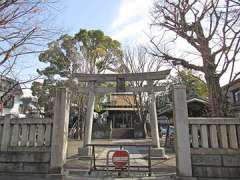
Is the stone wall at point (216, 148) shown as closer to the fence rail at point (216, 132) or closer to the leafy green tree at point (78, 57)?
the fence rail at point (216, 132)

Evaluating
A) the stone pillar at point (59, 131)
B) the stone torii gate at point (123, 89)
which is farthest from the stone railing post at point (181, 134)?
the stone torii gate at point (123, 89)

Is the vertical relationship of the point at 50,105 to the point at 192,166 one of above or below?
above

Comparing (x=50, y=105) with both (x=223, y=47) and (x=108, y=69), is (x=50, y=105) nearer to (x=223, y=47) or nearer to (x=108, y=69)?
(x=108, y=69)

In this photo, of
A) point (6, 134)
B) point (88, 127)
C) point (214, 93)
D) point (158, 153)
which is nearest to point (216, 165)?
point (214, 93)

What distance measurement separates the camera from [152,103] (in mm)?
11414

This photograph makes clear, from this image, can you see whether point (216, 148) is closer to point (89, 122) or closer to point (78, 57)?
point (89, 122)

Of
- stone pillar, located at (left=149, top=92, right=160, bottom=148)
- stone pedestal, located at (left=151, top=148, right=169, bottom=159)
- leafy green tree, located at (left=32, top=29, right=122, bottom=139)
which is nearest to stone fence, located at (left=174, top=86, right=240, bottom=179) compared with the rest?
stone pedestal, located at (left=151, top=148, right=169, bottom=159)

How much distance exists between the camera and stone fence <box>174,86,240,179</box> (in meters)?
5.92

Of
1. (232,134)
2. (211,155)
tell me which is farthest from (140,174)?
(232,134)

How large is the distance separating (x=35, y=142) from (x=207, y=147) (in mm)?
4861

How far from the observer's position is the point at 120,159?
690 cm

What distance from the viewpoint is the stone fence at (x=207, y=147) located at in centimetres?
592

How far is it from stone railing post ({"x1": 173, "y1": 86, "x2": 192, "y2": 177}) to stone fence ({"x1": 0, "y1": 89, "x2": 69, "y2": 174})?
10.6 feet

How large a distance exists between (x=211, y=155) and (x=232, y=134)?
2.70 feet
